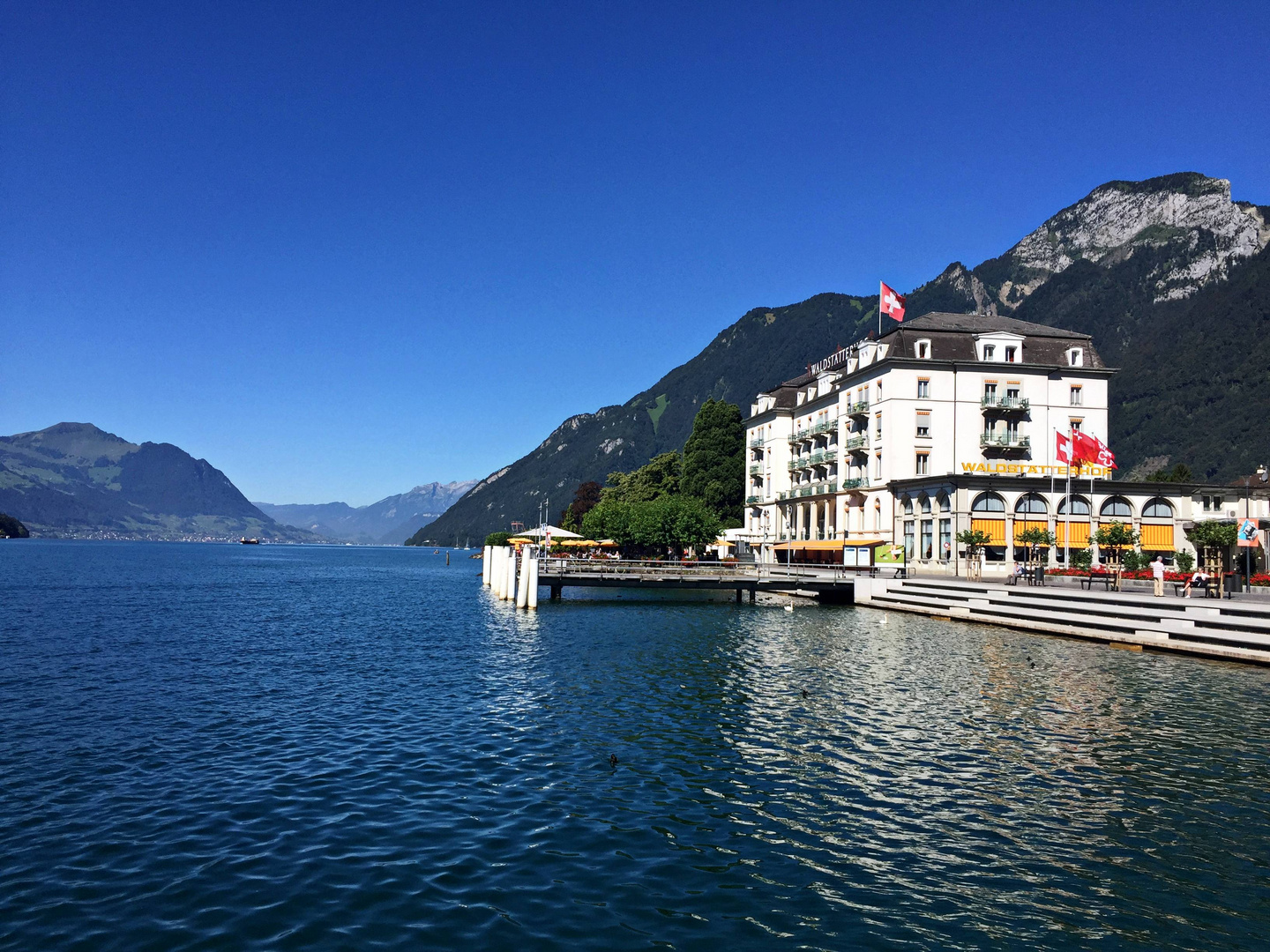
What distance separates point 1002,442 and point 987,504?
32.0 feet

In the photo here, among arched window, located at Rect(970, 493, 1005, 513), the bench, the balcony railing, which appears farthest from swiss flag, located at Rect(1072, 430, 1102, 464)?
the balcony railing

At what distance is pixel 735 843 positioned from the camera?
1238cm

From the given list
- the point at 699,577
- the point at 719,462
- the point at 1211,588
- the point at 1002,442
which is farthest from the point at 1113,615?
the point at 719,462

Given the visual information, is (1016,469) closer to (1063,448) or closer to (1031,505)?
(1031,505)

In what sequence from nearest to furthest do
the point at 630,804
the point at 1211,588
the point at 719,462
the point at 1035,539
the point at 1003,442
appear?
the point at 630,804
the point at 1211,588
the point at 1035,539
the point at 1003,442
the point at 719,462

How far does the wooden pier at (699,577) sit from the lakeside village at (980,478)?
7.50 metres

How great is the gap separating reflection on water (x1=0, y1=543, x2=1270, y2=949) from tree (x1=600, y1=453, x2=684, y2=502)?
94063mm

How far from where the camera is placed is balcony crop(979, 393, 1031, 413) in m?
72.1

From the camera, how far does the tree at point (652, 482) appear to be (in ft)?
410

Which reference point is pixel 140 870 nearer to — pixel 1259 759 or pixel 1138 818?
pixel 1138 818

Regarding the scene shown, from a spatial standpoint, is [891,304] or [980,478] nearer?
[980,478]

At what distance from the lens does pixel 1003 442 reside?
72.4 metres

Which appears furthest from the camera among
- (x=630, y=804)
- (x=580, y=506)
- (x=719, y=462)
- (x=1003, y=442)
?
(x=580, y=506)

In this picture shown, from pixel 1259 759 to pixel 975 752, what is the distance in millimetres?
5640
